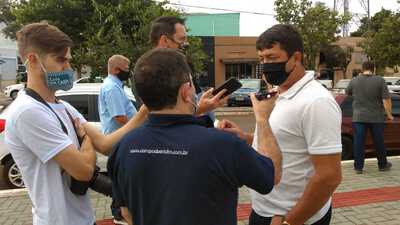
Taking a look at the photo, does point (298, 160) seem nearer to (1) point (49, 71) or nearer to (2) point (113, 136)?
(2) point (113, 136)

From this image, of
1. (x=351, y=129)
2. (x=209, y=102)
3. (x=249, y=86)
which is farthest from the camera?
(x=249, y=86)

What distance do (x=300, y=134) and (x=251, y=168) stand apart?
72 cm

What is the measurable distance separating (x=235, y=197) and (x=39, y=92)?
1143 millimetres

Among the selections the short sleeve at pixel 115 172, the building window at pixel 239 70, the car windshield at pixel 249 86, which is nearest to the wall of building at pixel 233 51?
the building window at pixel 239 70

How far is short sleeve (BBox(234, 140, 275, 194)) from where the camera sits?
76.2 inches

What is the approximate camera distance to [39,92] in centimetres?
253

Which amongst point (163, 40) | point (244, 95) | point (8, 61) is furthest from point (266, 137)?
point (8, 61)

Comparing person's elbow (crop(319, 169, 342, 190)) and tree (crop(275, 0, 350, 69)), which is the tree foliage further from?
person's elbow (crop(319, 169, 342, 190))

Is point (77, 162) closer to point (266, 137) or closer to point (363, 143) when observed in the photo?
point (266, 137)

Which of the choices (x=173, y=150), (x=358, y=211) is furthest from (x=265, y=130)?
(x=358, y=211)

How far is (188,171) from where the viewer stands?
1933 millimetres

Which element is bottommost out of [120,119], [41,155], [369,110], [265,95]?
[369,110]

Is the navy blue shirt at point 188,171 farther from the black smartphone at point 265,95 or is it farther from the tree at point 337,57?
the tree at point 337,57

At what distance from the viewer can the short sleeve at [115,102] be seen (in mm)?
5314
